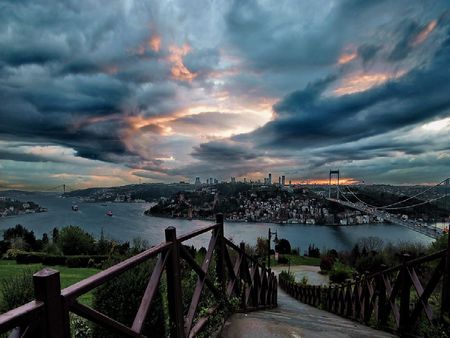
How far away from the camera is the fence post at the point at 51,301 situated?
1286mm

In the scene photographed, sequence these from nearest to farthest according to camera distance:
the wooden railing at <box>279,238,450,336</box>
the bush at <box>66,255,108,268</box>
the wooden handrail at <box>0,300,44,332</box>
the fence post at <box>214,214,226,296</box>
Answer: the wooden handrail at <box>0,300,44,332</box>
the wooden railing at <box>279,238,450,336</box>
the fence post at <box>214,214,226,296</box>
the bush at <box>66,255,108,268</box>

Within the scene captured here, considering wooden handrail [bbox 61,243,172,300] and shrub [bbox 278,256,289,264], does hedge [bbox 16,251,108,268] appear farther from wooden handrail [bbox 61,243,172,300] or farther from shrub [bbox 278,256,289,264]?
wooden handrail [bbox 61,243,172,300]

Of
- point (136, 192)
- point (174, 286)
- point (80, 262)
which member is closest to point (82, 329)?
point (174, 286)

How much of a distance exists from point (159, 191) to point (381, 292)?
122412mm

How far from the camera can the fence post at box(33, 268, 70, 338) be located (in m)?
1.29

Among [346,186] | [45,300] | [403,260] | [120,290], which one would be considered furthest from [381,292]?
[346,186]

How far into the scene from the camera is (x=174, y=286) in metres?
2.59

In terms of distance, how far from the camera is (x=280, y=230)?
84.3m

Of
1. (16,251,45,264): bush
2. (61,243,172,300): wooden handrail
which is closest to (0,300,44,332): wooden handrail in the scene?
(61,243,172,300): wooden handrail

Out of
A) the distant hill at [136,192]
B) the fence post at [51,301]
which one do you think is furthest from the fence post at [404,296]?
the distant hill at [136,192]

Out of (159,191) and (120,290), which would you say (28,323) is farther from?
(159,191)

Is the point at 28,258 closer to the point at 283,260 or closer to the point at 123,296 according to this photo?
the point at 283,260

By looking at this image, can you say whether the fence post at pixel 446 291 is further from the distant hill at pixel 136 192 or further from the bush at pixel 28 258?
the distant hill at pixel 136 192

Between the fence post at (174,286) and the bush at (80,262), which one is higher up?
the fence post at (174,286)
